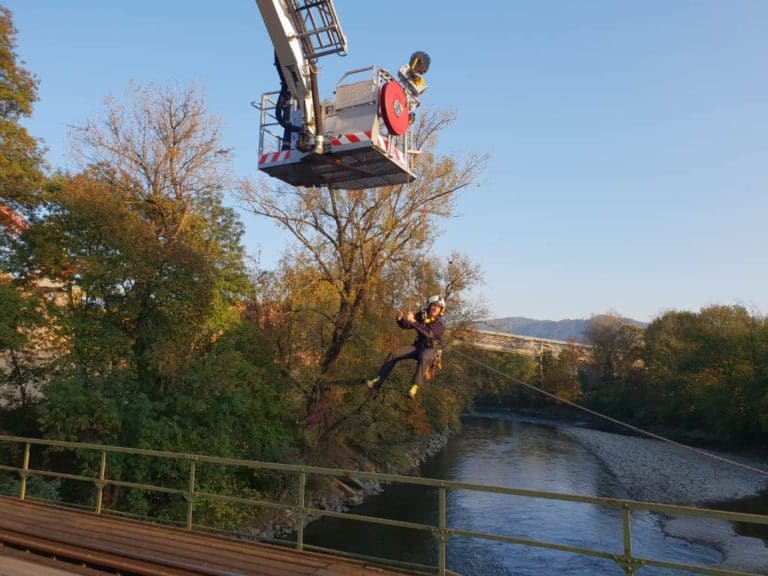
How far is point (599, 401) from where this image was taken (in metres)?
60.4

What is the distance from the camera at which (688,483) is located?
28625 mm

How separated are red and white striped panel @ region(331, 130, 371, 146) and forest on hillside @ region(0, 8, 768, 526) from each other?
35.1 ft

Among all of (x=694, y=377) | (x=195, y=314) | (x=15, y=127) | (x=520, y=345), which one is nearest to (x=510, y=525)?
(x=195, y=314)

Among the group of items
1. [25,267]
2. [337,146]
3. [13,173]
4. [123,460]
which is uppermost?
[13,173]

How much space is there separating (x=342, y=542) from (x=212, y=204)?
1432 centimetres

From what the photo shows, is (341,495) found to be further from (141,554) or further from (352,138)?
(352,138)

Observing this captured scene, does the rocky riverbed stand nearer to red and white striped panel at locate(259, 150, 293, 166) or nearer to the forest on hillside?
the forest on hillside

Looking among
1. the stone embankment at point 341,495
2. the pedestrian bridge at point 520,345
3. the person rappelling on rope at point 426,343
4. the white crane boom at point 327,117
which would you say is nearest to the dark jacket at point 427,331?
the person rappelling on rope at point 426,343

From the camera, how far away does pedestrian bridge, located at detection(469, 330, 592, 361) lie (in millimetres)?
34844

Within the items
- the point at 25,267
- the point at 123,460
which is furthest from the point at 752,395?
the point at 25,267

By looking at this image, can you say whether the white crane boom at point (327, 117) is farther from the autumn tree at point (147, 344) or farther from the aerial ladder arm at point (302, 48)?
the autumn tree at point (147, 344)

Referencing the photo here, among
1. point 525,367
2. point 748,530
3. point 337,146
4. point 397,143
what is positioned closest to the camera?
point 337,146

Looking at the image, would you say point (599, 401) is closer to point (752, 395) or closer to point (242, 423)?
point (752, 395)

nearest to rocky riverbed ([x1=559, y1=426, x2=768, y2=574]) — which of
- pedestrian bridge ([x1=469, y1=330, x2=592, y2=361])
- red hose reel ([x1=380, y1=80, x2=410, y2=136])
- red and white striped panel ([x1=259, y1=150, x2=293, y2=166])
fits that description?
pedestrian bridge ([x1=469, y1=330, x2=592, y2=361])
